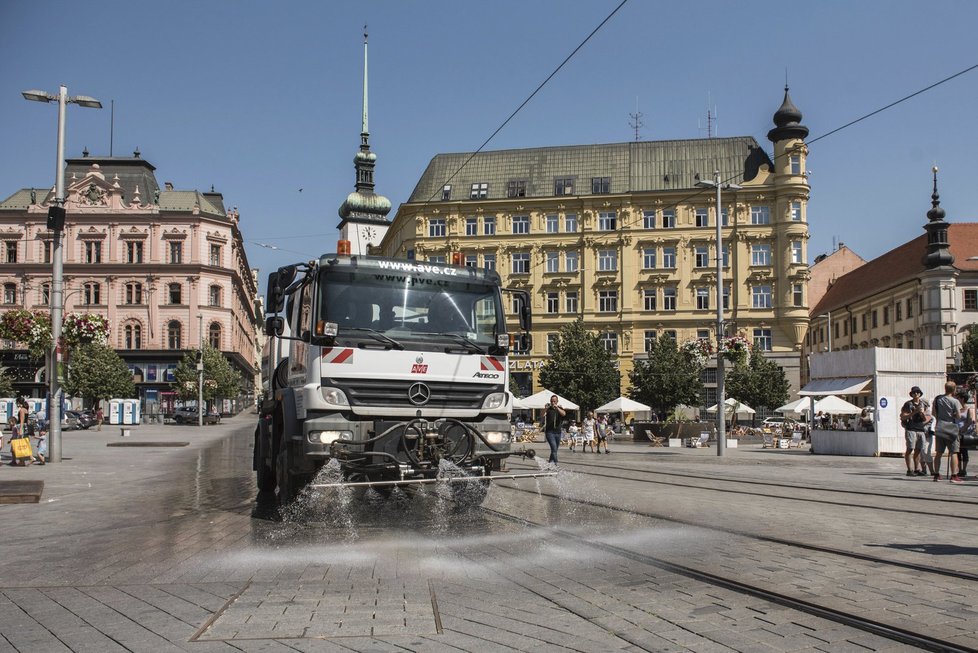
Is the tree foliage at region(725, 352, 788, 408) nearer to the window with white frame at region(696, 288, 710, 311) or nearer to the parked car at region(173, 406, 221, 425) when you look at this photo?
the window with white frame at region(696, 288, 710, 311)

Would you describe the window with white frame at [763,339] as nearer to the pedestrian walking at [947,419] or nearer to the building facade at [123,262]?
the building facade at [123,262]

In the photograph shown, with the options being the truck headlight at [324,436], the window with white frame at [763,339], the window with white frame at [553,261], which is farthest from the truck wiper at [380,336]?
the window with white frame at [553,261]

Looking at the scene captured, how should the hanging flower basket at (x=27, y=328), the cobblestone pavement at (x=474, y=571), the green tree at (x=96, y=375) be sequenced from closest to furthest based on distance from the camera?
the cobblestone pavement at (x=474, y=571) → the hanging flower basket at (x=27, y=328) → the green tree at (x=96, y=375)

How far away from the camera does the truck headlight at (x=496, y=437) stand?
35.4ft

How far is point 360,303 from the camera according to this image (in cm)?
1077

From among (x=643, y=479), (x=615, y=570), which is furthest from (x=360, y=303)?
(x=643, y=479)

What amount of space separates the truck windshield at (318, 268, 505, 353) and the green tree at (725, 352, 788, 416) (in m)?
51.9

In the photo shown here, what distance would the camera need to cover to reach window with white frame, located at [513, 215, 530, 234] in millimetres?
69438

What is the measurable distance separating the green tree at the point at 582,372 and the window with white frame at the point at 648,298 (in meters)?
8.98

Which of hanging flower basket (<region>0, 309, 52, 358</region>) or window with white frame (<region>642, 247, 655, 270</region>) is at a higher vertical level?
window with white frame (<region>642, 247, 655, 270</region>)

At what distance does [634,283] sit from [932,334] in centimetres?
2284

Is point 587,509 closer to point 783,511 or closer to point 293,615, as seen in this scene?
point 783,511

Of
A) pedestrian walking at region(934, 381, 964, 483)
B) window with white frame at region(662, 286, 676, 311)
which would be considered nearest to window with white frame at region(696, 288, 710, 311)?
window with white frame at region(662, 286, 676, 311)

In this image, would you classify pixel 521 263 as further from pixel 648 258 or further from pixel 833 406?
pixel 833 406
